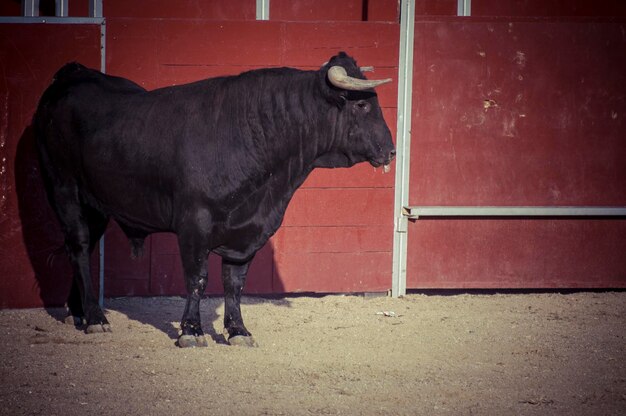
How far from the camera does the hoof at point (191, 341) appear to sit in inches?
243

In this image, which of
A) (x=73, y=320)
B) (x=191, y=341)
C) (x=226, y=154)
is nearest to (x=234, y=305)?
(x=191, y=341)

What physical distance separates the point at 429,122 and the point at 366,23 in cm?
103

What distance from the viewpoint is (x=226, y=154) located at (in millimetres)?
6262

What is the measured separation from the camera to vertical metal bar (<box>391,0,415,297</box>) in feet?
27.3

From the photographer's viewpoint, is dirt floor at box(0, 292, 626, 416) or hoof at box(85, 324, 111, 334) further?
hoof at box(85, 324, 111, 334)

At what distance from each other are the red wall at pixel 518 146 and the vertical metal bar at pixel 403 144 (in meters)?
0.08

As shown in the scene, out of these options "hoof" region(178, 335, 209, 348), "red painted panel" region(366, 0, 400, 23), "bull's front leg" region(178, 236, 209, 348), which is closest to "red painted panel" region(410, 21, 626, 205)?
"red painted panel" region(366, 0, 400, 23)

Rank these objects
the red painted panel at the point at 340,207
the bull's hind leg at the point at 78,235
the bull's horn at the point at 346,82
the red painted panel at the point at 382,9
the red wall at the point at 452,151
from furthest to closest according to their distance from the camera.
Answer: the red painted panel at the point at 382,9
the red painted panel at the point at 340,207
the red wall at the point at 452,151
the bull's hind leg at the point at 78,235
the bull's horn at the point at 346,82

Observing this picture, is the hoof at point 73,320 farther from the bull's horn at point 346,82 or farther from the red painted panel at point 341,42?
the red painted panel at point 341,42

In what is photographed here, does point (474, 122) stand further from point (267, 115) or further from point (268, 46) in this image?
point (267, 115)

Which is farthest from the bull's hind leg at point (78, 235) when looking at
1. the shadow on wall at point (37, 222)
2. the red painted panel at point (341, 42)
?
the red painted panel at point (341, 42)

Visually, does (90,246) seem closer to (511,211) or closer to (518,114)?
(511,211)

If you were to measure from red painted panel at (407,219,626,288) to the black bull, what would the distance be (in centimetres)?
234

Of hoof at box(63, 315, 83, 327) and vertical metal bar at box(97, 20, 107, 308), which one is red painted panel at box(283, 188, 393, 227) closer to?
vertical metal bar at box(97, 20, 107, 308)
